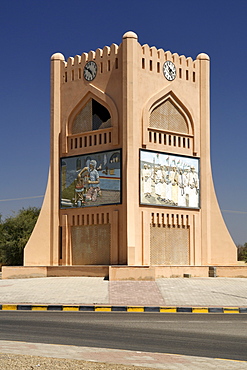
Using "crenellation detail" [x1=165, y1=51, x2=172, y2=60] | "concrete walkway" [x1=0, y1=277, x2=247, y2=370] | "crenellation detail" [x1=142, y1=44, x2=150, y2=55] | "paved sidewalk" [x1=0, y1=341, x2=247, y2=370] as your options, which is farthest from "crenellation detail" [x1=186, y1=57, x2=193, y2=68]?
"paved sidewalk" [x1=0, y1=341, x2=247, y2=370]

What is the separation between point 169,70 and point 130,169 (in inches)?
231

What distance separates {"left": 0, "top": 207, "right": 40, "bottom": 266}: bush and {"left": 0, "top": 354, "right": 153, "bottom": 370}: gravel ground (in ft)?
124

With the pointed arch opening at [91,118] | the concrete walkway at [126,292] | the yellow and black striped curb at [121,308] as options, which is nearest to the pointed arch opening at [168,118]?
the pointed arch opening at [91,118]

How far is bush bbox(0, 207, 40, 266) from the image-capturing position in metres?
45.9

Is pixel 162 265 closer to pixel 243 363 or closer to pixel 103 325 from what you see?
pixel 103 325

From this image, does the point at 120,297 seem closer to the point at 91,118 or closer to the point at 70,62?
the point at 91,118

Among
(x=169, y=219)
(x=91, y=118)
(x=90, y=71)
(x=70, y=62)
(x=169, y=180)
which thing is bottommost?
(x=169, y=219)

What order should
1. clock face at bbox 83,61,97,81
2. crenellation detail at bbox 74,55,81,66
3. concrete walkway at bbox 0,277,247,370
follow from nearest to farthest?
concrete walkway at bbox 0,277,247,370
clock face at bbox 83,61,97,81
crenellation detail at bbox 74,55,81,66

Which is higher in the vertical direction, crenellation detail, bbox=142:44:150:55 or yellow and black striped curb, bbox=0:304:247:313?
crenellation detail, bbox=142:44:150:55

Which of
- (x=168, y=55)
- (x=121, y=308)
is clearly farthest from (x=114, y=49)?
(x=121, y=308)

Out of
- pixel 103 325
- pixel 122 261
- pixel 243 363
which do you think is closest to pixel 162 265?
pixel 122 261

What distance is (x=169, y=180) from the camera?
2923cm

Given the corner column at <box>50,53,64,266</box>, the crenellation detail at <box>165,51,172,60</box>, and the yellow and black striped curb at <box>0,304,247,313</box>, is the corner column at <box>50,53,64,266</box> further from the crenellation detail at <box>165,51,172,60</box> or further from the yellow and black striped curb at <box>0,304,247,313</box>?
the yellow and black striped curb at <box>0,304,247,313</box>

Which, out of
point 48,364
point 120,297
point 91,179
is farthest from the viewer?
point 91,179
